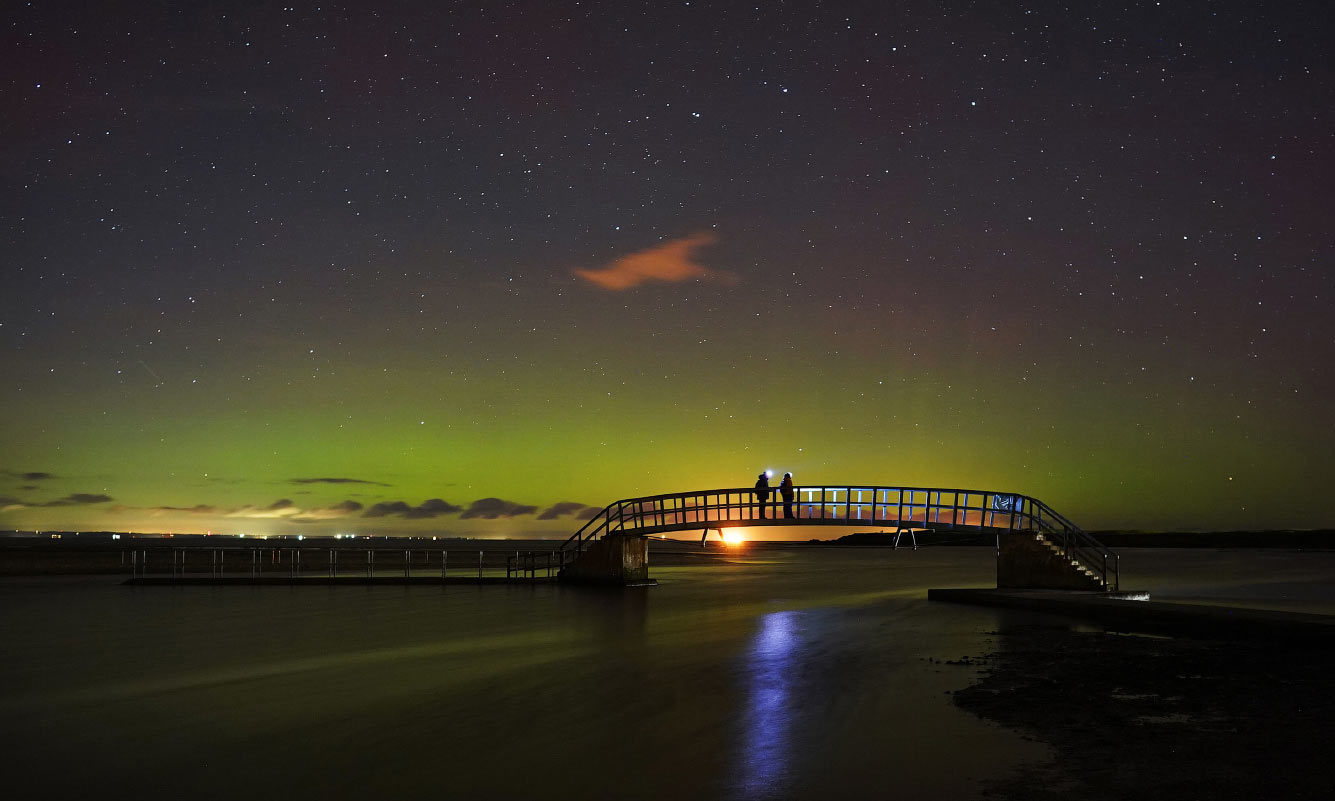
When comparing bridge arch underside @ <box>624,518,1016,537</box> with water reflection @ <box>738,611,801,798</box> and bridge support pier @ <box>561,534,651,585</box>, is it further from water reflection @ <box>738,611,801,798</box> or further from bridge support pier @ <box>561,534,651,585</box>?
water reflection @ <box>738,611,801,798</box>

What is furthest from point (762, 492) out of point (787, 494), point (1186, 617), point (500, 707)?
point (500, 707)

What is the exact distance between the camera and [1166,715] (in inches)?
403

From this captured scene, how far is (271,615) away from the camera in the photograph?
26156 millimetres

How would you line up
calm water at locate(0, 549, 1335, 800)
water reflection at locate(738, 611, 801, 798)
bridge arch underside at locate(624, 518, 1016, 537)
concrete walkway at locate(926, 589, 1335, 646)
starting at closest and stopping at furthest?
water reflection at locate(738, 611, 801, 798) → calm water at locate(0, 549, 1335, 800) → concrete walkway at locate(926, 589, 1335, 646) → bridge arch underside at locate(624, 518, 1016, 537)

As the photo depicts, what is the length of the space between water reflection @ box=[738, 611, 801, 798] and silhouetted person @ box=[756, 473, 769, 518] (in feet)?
54.1

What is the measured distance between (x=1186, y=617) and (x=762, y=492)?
63.0ft

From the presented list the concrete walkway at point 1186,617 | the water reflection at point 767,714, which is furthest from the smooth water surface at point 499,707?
the concrete walkway at point 1186,617

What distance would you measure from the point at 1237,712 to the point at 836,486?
25751 mm

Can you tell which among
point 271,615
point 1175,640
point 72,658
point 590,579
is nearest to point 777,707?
point 1175,640

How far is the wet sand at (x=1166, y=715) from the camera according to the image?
24.5ft

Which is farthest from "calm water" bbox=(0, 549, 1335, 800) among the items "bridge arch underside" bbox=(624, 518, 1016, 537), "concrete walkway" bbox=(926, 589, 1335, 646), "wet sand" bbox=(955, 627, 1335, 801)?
"bridge arch underside" bbox=(624, 518, 1016, 537)

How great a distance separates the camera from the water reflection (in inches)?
316

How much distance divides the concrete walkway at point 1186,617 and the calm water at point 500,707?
1.29 m

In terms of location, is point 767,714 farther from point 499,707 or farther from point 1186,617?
point 1186,617
